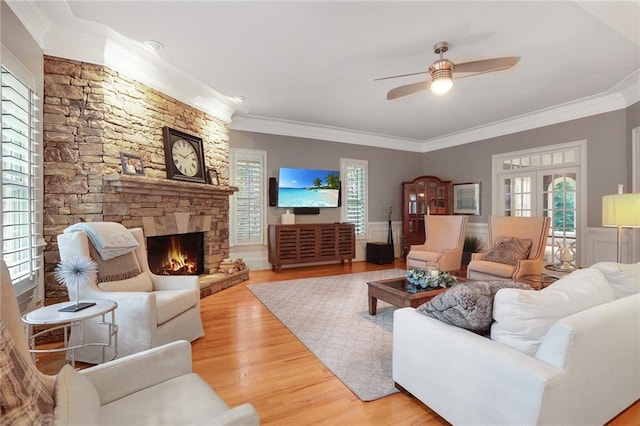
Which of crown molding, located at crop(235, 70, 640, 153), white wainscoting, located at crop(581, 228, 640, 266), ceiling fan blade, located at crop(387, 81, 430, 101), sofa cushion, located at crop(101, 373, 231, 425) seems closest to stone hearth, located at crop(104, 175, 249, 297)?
crown molding, located at crop(235, 70, 640, 153)

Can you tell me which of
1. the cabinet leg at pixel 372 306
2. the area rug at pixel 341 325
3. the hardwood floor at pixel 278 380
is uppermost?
the cabinet leg at pixel 372 306

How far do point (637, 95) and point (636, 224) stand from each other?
2337mm

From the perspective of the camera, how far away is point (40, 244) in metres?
2.71

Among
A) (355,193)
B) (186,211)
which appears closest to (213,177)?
(186,211)

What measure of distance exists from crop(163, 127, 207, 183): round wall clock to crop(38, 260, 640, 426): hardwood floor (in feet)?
5.99

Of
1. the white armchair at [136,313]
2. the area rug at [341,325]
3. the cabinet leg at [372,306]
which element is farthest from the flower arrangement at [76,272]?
the cabinet leg at [372,306]

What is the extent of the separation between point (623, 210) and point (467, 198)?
11.7 ft

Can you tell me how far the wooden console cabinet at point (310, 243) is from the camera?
5566mm

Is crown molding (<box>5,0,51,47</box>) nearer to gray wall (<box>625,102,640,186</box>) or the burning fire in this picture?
the burning fire

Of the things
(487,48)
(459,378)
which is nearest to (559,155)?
(487,48)

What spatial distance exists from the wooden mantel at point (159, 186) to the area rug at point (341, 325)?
1.47 m

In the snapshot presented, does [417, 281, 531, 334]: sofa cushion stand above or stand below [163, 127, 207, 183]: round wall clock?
below

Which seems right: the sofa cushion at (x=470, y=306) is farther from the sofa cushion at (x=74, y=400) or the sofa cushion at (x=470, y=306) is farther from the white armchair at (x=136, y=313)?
the white armchair at (x=136, y=313)

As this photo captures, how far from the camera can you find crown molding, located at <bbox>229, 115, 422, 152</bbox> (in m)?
5.59
